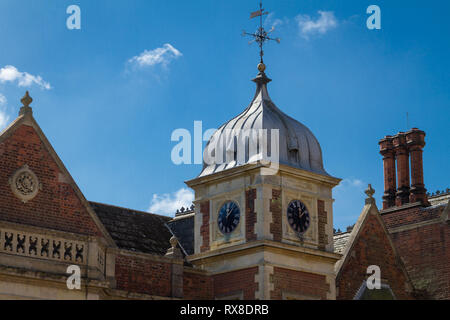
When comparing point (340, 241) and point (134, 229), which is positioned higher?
point (340, 241)

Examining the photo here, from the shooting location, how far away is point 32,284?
30156 millimetres

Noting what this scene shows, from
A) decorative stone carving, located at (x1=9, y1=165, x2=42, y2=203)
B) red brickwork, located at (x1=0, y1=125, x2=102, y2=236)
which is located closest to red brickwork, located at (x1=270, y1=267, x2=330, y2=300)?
red brickwork, located at (x1=0, y1=125, x2=102, y2=236)

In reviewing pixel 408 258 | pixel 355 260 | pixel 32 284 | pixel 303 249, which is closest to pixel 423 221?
pixel 408 258

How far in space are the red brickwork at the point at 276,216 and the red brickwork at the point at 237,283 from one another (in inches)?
50.3

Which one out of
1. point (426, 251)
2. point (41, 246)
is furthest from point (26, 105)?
point (426, 251)

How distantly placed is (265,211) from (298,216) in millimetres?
1484

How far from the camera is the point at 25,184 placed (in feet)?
104

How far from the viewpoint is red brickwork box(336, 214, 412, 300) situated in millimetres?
38594

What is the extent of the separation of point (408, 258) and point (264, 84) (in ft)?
29.5

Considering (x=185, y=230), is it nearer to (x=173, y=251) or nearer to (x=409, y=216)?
(x=173, y=251)

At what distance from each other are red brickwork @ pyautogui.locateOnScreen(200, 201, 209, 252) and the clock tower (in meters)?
0.03

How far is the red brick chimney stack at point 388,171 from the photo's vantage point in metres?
45.6

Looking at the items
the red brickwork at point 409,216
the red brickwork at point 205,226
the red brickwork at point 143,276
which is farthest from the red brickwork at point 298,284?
the red brickwork at point 409,216
